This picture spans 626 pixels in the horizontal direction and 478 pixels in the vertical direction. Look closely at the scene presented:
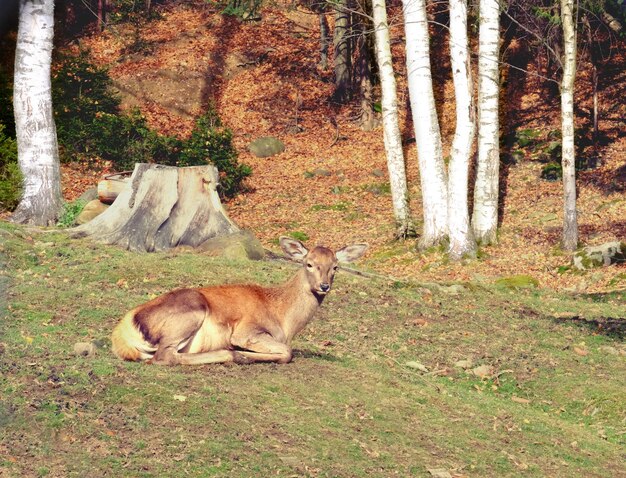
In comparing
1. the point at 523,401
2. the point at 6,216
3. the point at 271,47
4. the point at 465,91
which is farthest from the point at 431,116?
the point at 271,47

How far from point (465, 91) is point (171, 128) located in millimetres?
15169

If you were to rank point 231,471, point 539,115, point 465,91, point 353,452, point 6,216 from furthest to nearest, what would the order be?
point 539,115
point 465,91
point 6,216
point 353,452
point 231,471

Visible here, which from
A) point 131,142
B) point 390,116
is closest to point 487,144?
point 390,116

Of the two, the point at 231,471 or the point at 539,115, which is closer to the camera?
the point at 231,471

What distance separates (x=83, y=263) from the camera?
A: 1666 cm

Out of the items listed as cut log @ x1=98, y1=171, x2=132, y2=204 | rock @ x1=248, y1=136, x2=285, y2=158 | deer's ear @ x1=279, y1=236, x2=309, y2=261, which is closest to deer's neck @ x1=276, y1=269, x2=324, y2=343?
deer's ear @ x1=279, y1=236, x2=309, y2=261

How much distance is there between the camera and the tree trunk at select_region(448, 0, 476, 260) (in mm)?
22500

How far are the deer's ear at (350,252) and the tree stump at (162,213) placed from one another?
7372 mm

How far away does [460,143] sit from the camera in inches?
898

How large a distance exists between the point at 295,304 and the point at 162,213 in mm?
7969

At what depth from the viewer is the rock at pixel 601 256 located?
21219 millimetres

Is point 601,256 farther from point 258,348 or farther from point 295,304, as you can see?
point 258,348

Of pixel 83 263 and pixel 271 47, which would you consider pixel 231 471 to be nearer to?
pixel 83 263

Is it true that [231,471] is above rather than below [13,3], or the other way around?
below
